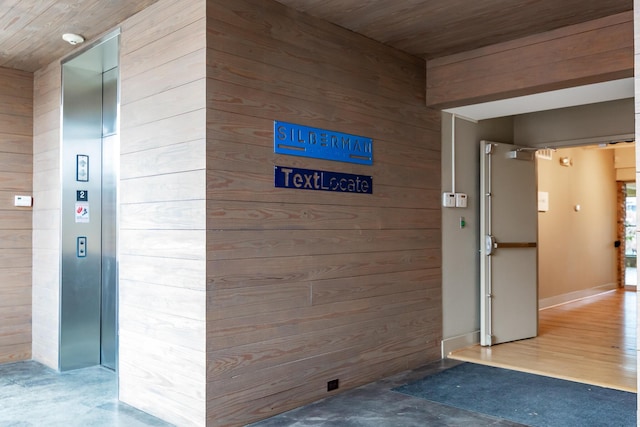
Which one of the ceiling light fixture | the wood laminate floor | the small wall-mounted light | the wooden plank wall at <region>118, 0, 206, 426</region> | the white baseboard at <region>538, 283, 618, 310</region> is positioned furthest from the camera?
the small wall-mounted light

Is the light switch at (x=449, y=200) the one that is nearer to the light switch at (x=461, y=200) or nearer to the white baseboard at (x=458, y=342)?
the light switch at (x=461, y=200)

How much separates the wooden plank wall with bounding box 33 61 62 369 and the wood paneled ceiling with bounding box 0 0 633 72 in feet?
1.87

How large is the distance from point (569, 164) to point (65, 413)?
8.17 meters

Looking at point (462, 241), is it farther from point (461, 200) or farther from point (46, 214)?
point (46, 214)

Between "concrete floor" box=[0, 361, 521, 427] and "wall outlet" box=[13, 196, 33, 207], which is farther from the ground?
"wall outlet" box=[13, 196, 33, 207]

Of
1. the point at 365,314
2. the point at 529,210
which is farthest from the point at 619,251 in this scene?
the point at 365,314

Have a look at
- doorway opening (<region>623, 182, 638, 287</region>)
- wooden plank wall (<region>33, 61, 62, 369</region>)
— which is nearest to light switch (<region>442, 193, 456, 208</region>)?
wooden plank wall (<region>33, 61, 62, 369</region>)

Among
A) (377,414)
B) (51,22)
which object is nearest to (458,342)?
(377,414)

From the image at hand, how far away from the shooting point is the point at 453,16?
394 centimetres

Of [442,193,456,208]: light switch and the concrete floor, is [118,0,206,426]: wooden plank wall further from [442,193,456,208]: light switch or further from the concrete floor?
[442,193,456,208]: light switch

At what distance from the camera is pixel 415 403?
3844 mm

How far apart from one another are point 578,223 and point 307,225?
696 cm

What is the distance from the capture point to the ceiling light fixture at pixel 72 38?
4.22 metres

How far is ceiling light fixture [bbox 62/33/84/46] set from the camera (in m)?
4.22
